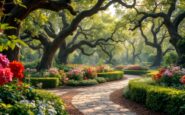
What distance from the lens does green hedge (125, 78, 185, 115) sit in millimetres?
7746

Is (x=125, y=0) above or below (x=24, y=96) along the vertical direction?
above

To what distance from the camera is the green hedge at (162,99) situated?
25.4 feet

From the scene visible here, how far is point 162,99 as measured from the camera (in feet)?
28.6

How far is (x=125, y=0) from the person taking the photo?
70.0ft

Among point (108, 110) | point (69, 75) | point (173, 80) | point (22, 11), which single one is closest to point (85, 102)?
point (108, 110)

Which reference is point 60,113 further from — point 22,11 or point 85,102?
point 22,11

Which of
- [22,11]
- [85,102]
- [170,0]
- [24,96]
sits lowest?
[85,102]

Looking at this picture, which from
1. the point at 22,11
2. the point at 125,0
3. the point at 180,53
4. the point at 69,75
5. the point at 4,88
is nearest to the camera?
the point at 4,88

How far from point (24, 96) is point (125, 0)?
622 inches

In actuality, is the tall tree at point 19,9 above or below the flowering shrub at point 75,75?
above

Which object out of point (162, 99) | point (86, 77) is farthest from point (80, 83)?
point (162, 99)

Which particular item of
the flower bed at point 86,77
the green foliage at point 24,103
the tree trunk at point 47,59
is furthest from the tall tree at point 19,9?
the tree trunk at point 47,59

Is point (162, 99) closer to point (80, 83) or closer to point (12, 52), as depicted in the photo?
point (12, 52)

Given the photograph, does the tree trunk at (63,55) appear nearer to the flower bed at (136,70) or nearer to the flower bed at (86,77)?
the flower bed at (86,77)
